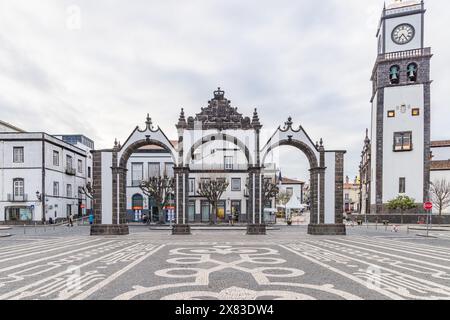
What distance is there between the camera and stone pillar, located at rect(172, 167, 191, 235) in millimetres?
20078

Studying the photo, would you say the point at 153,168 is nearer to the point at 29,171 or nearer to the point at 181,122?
the point at 29,171

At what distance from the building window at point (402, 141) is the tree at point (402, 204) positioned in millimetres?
6766

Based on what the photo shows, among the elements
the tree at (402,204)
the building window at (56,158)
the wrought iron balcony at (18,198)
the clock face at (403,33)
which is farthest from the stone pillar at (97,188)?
the clock face at (403,33)

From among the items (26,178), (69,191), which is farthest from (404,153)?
(26,178)

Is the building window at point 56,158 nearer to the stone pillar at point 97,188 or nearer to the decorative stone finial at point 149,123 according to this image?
the stone pillar at point 97,188

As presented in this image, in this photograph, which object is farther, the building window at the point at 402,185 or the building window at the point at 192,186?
the building window at the point at 192,186

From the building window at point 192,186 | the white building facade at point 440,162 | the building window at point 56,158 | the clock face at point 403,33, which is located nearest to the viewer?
the building window at point 56,158

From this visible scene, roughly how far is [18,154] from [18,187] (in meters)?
4.10

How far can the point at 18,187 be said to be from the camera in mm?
34688

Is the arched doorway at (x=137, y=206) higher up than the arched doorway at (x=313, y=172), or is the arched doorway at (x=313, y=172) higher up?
the arched doorway at (x=313, y=172)

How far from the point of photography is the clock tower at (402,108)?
38.1 m
